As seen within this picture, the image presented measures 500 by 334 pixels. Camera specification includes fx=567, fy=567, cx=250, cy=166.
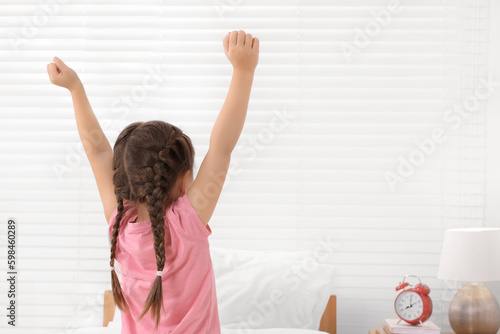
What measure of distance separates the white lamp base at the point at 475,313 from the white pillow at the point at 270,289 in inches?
19.8

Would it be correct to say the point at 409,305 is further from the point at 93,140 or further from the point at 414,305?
the point at 93,140

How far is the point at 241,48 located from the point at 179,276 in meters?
0.45

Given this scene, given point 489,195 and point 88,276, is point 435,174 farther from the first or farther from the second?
point 88,276

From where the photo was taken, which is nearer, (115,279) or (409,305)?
(115,279)

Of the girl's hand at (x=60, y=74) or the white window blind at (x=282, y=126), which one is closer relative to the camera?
the girl's hand at (x=60, y=74)

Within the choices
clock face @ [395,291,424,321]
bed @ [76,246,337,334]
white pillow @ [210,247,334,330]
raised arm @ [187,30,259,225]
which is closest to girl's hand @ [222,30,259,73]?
raised arm @ [187,30,259,225]

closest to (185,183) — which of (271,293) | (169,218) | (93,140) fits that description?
Result: (169,218)

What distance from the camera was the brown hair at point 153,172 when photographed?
107 centimetres

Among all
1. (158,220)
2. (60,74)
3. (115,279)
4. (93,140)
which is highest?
(60,74)

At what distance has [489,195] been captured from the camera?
2.51 m

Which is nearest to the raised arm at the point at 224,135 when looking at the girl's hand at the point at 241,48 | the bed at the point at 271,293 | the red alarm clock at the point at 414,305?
the girl's hand at the point at 241,48

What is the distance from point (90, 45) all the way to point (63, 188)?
67cm

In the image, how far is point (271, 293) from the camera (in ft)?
7.22

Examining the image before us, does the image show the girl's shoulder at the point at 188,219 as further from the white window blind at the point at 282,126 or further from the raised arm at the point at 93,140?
the white window blind at the point at 282,126
